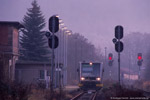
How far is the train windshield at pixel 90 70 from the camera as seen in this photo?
33406mm

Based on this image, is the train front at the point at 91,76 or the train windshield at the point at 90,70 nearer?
the train front at the point at 91,76

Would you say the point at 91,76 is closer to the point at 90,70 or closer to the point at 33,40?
the point at 90,70

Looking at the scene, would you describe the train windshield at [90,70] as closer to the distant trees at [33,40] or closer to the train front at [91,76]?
the train front at [91,76]

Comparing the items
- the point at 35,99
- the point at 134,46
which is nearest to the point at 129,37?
the point at 134,46

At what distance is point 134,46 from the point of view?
343 ft

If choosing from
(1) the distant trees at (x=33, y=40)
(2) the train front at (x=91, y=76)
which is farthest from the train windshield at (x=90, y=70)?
(1) the distant trees at (x=33, y=40)

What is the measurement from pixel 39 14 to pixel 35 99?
148 feet

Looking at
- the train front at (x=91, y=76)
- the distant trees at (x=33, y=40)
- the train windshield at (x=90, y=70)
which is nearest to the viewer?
the train front at (x=91, y=76)

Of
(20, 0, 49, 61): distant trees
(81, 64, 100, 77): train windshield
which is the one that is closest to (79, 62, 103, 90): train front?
(81, 64, 100, 77): train windshield

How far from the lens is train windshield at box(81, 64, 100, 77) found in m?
33.4

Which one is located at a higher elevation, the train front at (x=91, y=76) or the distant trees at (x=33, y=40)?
the distant trees at (x=33, y=40)

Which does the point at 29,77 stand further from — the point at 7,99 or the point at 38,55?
the point at 7,99

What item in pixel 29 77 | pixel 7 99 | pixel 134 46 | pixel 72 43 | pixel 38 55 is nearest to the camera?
pixel 7 99

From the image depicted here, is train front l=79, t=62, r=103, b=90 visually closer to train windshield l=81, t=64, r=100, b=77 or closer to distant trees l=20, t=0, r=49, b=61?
train windshield l=81, t=64, r=100, b=77
